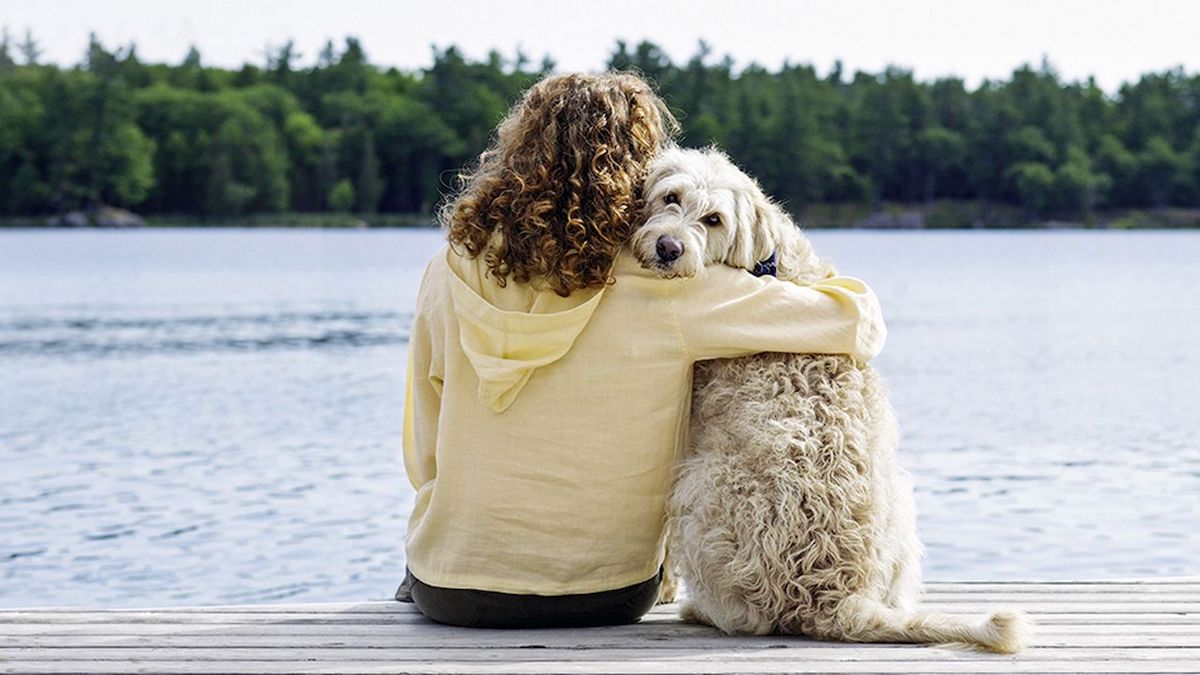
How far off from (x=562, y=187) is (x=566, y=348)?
15.6 inches

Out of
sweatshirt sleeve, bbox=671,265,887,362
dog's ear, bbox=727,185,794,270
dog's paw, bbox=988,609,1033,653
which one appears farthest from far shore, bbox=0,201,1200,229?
dog's paw, bbox=988,609,1033,653

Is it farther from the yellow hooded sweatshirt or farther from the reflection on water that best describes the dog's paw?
the reflection on water

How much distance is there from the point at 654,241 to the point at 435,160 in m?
92.1

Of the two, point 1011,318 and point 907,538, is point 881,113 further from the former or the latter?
point 907,538

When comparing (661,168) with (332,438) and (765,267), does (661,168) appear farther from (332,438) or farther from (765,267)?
(332,438)

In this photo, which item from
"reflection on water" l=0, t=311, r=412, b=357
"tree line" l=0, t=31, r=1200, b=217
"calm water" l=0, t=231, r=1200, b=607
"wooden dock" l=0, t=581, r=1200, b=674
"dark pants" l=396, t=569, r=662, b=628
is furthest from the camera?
"tree line" l=0, t=31, r=1200, b=217

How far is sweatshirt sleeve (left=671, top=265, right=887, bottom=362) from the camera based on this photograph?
137 inches

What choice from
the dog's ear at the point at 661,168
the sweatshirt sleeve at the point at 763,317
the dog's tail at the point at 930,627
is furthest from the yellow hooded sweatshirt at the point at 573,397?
the dog's tail at the point at 930,627

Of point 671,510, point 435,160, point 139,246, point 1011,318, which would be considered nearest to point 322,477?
point 671,510

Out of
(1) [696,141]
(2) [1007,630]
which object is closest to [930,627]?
(2) [1007,630]

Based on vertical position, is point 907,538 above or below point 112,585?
above

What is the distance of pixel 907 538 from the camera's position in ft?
11.9

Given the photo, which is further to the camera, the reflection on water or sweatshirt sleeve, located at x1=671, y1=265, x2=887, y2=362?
the reflection on water

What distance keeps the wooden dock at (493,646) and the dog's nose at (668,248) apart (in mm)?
956
